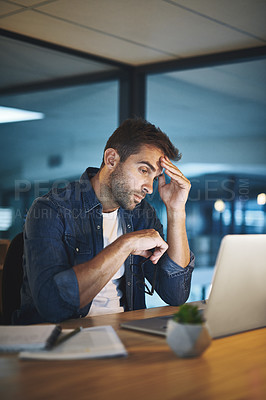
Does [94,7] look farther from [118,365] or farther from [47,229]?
[118,365]

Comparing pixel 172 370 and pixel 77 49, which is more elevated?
pixel 77 49

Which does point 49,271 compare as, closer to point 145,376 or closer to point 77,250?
point 77,250

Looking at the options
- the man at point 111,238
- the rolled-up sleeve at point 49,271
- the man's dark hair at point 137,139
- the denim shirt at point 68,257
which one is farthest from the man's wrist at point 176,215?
the rolled-up sleeve at point 49,271

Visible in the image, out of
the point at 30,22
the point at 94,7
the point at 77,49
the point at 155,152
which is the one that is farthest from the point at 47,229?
the point at 77,49

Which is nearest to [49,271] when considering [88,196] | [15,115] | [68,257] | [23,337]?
[68,257]

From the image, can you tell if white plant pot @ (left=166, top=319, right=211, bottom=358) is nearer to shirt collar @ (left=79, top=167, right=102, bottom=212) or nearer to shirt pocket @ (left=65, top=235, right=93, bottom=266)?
shirt pocket @ (left=65, top=235, right=93, bottom=266)

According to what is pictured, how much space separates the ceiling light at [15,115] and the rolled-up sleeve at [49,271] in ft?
5.38

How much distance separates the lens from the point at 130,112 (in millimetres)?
4051

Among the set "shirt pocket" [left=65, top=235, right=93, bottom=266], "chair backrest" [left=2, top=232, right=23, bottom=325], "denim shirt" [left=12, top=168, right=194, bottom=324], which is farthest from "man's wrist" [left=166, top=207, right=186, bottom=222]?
"chair backrest" [left=2, top=232, right=23, bottom=325]

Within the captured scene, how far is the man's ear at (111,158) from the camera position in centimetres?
214

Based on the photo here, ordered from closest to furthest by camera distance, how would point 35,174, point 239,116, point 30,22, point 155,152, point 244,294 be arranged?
point 244,294 → point 155,152 → point 30,22 → point 35,174 → point 239,116

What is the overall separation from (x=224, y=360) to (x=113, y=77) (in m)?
3.19

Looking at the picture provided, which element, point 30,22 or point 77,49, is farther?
point 77,49

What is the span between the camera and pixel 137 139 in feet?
6.89
